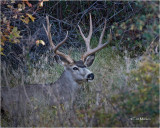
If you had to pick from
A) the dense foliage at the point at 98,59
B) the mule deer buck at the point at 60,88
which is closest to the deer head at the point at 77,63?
the mule deer buck at the point at 60,88

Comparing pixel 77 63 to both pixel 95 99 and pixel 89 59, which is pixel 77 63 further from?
pixel 95 99

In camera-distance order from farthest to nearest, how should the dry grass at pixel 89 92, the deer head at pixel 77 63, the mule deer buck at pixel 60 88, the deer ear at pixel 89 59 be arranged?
the deer ear at pixel 89 59, the deer head at pixel 77 63, the mule deer buck at pixel 60 88, the dry grass at pixel 89 92

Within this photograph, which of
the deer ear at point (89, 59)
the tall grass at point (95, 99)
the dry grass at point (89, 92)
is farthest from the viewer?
the deer ear at point (89, 59)

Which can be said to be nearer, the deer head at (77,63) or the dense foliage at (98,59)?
the dense foliage at (98,59)

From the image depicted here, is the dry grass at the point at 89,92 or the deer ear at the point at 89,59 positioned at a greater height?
the deer ear at the point at 89,59

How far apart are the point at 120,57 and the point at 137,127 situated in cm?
394

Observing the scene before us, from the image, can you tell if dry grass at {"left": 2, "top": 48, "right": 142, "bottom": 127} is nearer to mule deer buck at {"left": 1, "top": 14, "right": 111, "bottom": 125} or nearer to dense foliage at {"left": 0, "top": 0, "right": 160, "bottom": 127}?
dense foliage at {"left": 0, "top": 0, "right": 160, "bottom": 127}

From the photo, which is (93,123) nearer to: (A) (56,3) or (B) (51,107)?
(B) (51,107)

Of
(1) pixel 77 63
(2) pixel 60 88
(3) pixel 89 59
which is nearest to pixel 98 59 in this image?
(3) pixel 89 59

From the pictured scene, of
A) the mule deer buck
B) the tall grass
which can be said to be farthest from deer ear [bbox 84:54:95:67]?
the tall grass

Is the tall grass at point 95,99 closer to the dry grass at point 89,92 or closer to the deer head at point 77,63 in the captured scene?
the dry grass at point 89,92

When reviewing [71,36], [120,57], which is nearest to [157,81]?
[120,57]

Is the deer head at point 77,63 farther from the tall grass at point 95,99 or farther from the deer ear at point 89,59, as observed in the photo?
the tall grass at point 95,99

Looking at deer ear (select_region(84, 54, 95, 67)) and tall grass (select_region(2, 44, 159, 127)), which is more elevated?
deer ear (select_region(84, 54, 95, 67))
